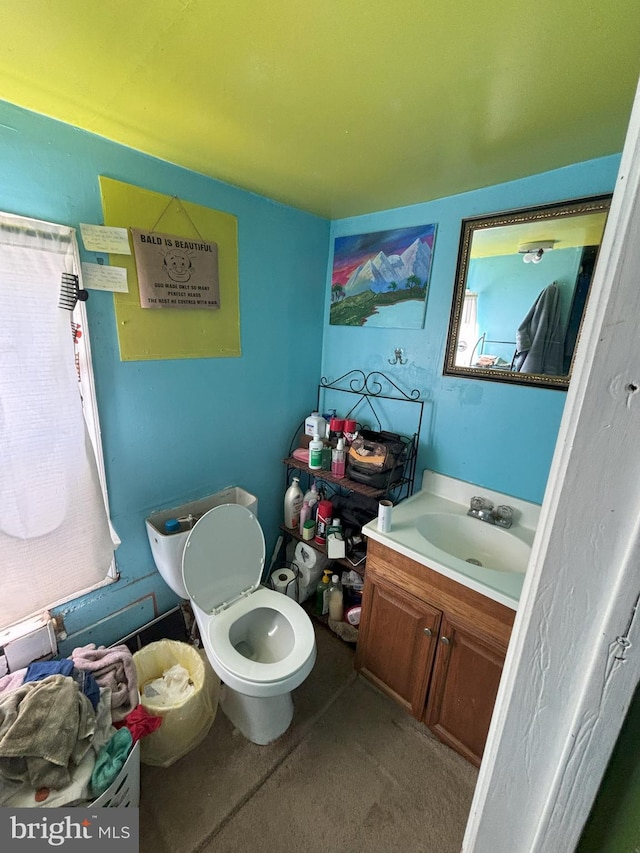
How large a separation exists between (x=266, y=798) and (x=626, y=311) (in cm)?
172

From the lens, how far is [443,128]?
3.30ft

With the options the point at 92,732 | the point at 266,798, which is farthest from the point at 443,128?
the point at 266,798

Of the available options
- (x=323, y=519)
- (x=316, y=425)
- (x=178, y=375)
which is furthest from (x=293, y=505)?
(x=178, y=375)

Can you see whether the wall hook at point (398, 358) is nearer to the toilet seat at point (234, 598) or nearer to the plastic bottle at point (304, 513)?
the plastic bottle at point (304, 513)

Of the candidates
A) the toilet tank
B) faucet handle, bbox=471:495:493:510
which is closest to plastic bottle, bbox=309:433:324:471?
the toilet tank

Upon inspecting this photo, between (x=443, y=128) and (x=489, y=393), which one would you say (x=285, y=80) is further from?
(x=489, y=393)

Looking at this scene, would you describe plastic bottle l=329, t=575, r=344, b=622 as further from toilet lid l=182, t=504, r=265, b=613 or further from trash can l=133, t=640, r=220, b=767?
trash can l=133, t=640, r=220, b=767

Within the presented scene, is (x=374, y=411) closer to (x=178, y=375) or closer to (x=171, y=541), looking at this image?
(x=178, y=375)

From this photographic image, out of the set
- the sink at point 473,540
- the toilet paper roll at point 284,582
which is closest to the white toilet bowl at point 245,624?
the toilet paper roll at point 284,582

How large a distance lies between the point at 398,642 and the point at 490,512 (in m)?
0.66

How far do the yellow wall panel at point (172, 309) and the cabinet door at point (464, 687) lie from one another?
147 centimetres

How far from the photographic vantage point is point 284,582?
1.88m

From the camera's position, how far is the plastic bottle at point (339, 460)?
170 cm

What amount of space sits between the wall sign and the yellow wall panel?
0.08 feet
